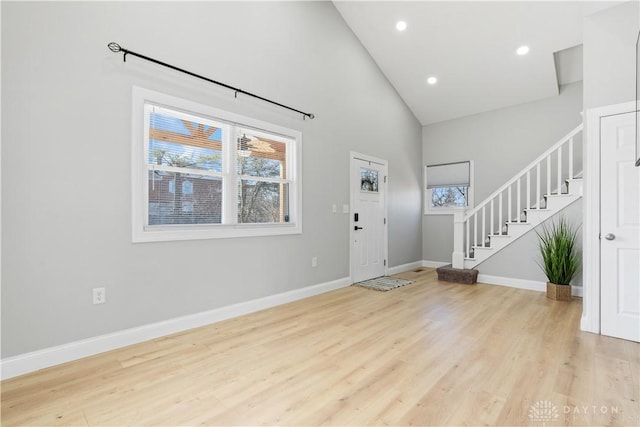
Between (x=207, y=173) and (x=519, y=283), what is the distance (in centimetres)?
480

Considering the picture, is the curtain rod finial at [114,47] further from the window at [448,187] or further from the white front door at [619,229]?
the window at [448,187]

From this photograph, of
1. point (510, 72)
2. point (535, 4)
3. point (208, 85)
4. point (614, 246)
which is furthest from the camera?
point (510, 72)

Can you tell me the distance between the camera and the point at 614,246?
287 centimetres

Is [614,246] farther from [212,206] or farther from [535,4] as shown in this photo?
[212,206]

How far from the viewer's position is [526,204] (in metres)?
5.39

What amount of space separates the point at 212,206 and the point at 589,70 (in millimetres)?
4022

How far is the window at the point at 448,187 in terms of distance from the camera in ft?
20.6

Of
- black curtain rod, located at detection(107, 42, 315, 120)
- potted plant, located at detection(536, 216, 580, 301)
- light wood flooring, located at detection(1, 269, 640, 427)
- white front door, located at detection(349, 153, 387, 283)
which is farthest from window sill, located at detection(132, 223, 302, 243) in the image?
potted plant, located at detection(536, 216, 580, 301)

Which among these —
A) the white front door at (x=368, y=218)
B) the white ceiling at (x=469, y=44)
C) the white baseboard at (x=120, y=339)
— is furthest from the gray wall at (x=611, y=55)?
the white baseboard at (x=120, y=339)

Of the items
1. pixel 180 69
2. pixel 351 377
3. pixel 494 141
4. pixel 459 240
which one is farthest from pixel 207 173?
pixel 494 141

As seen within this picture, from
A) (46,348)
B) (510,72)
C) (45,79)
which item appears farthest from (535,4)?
(46,348)

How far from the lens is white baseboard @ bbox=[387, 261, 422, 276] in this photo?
5.82 metres

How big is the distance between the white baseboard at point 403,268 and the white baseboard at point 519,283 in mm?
1424

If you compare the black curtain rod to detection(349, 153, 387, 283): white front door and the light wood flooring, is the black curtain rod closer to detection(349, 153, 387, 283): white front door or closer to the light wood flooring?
detection(349, 153, 387, 283): white front door
